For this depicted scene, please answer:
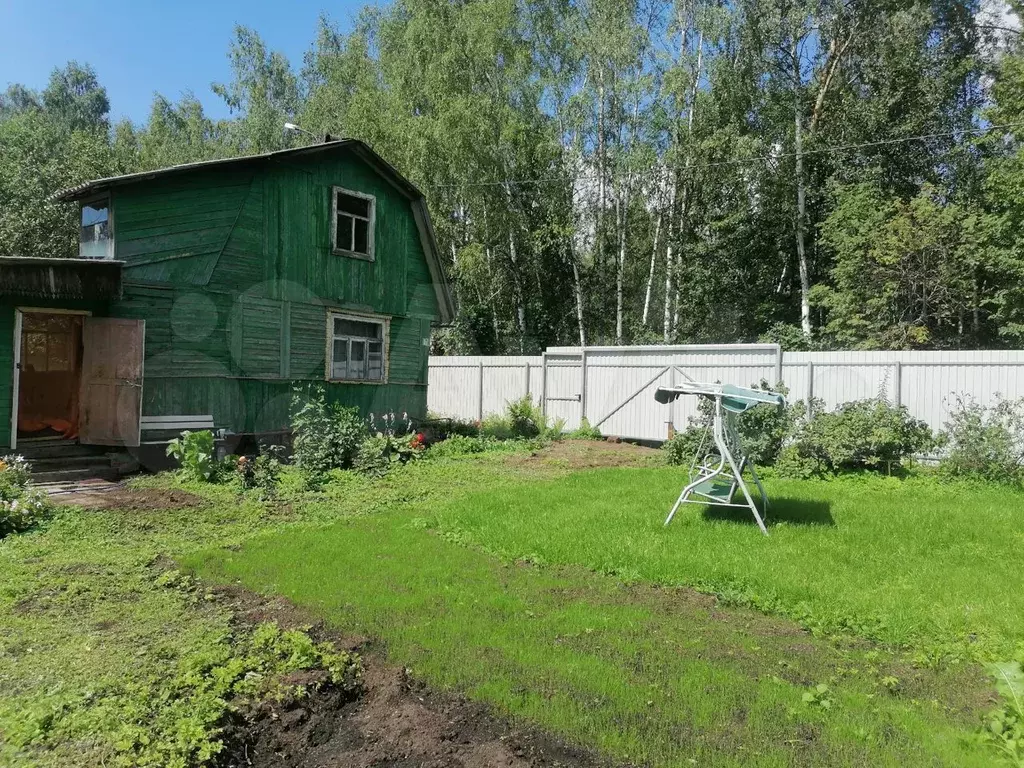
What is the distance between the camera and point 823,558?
571 cm

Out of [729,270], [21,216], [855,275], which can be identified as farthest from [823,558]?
[21,216]

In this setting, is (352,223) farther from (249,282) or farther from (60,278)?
(60,278)

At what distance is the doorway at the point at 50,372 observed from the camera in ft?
38.2

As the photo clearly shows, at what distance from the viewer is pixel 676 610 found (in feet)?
15.1

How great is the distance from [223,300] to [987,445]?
39.5ft

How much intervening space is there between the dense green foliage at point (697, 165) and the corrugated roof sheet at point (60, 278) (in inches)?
618

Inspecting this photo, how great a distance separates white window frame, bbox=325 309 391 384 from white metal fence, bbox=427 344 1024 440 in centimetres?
448

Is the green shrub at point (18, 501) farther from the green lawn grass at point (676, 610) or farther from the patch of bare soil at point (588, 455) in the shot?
the patch of bare soil at point (588, 455)

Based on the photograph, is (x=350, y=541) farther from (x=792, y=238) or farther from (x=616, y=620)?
(x=792, y=238)

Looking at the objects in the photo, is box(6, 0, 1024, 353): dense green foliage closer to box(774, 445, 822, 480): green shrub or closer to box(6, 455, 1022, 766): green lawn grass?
box(774, 445, 822, 480): green shrub

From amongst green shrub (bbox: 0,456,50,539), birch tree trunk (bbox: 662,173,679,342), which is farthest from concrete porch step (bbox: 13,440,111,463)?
birch tree trunk (bbox: 662,173,679,342)

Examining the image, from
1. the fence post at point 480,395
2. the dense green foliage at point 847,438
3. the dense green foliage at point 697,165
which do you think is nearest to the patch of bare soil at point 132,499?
the dense green foliage at point 847,438

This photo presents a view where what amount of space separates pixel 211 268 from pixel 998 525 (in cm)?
1143

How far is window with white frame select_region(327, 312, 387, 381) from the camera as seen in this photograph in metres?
13.2
